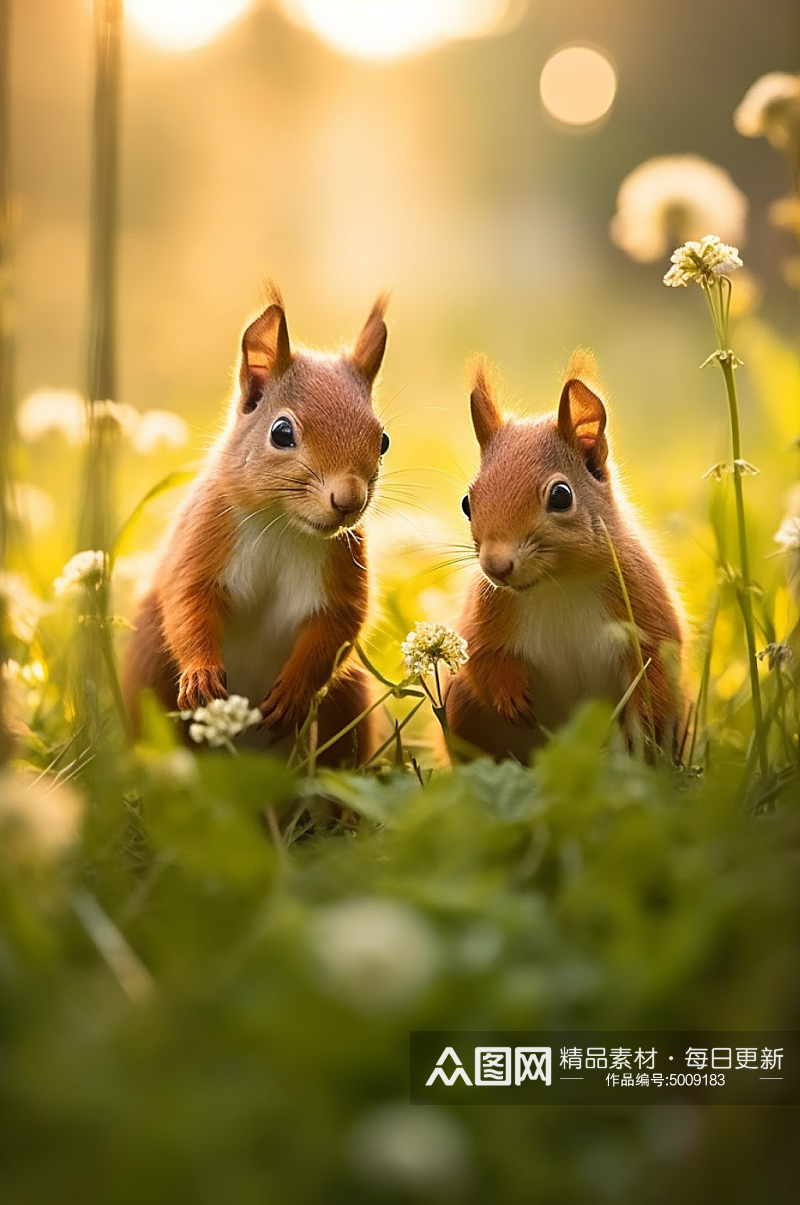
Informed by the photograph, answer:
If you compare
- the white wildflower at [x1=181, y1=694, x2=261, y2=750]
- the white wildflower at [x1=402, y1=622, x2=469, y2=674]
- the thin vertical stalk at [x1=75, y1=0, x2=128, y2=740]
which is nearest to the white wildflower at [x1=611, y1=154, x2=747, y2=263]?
the white wildflower at [x1=402, y1=622, x2=469, y2=674]

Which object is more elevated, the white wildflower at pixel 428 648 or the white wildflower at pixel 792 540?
the white wildflower at pixel 792 540

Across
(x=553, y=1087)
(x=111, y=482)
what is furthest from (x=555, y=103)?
(x=553, y=1087)

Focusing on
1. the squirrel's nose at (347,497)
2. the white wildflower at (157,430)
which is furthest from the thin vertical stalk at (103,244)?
the white wildflower at (157,430)

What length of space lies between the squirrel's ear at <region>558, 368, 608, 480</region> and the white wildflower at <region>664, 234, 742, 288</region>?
432 mm

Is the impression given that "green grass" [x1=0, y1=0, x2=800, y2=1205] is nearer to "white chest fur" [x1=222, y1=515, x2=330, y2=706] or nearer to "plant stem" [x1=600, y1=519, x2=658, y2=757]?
"plant stem" [x1=600, y1=519, x2=658, y2=757]

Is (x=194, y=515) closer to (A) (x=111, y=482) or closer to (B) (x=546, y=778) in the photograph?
(A) (x=111, y=482)

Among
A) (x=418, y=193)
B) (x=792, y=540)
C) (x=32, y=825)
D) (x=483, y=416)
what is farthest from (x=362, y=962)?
(x=418, y=193)

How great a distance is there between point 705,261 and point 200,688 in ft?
3.89

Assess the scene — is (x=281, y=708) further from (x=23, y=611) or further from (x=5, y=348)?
(x=5, y=348)

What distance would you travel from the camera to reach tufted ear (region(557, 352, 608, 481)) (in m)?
2.49

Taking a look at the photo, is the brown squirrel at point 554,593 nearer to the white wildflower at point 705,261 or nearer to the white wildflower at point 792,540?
the white wildflower at point 792,540

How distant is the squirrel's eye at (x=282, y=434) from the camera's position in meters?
2.47

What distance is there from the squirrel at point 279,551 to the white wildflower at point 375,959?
1.27m

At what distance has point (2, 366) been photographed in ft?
5.76
